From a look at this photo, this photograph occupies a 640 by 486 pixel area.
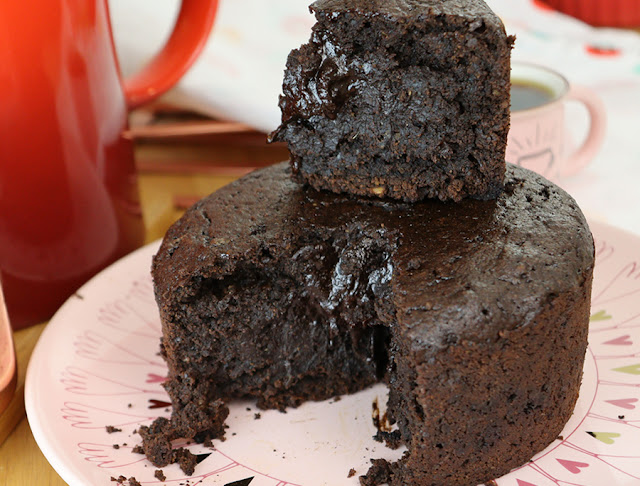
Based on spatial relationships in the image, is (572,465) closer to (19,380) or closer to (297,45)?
(19,380)

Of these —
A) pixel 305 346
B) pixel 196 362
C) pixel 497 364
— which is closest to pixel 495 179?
pixel 497 364

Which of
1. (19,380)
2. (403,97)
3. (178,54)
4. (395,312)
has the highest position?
(403,97)

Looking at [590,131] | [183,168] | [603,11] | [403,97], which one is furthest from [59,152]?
[603,11]

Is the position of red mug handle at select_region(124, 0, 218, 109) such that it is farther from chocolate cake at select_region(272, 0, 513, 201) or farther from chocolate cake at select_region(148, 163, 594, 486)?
chocolate cake at select_region(272, 0, 513, 201)

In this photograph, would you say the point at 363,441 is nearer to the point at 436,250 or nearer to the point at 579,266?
the point at 436,250

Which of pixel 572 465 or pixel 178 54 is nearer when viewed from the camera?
pixel 572 465

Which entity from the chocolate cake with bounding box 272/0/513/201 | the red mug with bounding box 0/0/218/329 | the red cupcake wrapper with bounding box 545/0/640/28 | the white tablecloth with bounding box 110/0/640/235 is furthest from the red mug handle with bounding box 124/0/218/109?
the red cupcake wrapper with bounding box 545/0/640/28

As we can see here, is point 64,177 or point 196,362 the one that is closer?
point 196,362
